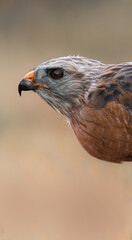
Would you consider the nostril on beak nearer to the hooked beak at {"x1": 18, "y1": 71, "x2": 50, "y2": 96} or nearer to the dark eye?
the hooked beak at {"x1": 18, "y1": 71, "x2": 50, "y2": 96}

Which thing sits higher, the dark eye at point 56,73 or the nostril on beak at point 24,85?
the dark eye at point 56,73

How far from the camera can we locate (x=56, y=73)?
4.73 feet

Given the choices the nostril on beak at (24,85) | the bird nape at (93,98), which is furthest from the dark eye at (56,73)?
the nostril on beak at (24,85)

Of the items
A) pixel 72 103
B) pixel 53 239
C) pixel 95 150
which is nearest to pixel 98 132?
pixel 95 150

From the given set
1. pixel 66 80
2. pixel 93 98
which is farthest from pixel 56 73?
pixel 93 98

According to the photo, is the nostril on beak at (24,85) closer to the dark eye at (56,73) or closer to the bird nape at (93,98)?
the bird nape at (93,98)

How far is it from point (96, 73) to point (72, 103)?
16cm

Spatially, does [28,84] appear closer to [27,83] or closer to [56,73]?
[27,83]

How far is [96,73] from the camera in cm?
143

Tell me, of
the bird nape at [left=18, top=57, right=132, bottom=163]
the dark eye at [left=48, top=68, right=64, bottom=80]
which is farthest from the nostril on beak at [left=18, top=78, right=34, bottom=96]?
the dark eye at [left=48, top=68, right=64, bottom=80]

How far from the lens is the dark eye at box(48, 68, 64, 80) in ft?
4.71

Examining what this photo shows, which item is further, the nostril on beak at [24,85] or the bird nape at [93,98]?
the nostril on beak at [24,85]

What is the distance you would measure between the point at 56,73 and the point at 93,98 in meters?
0.20

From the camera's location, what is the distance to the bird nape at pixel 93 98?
129 cm
